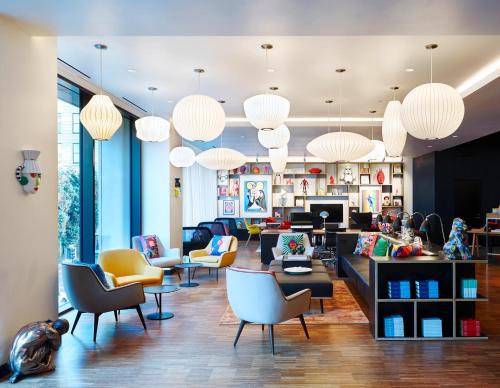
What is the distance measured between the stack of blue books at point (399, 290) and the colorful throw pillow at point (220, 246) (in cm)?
437

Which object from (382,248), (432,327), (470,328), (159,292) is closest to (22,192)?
(159,292)

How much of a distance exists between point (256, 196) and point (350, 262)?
885 centimetres

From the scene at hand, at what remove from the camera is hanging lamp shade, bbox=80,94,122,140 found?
498cm

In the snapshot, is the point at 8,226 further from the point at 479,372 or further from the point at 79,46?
the point at 479,372

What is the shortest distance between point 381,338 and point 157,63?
442 centimetres

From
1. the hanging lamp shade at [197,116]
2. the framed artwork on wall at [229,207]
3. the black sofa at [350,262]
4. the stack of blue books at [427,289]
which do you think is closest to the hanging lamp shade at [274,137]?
the hanging lamp shade at [197,116]

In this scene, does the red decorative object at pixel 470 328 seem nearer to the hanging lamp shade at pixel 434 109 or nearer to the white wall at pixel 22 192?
the hanging lamp shade at pixel 434 109

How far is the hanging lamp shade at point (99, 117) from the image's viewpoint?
4.98 meters

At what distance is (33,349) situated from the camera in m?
3.85

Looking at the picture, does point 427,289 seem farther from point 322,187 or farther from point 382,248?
point 322,187

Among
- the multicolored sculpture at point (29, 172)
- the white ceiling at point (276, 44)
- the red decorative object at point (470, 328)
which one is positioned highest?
the white ceiling at point (276, 44)


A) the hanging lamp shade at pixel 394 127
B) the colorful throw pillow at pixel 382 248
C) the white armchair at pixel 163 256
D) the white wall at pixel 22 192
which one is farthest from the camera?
the white armchair at pixel 163 256

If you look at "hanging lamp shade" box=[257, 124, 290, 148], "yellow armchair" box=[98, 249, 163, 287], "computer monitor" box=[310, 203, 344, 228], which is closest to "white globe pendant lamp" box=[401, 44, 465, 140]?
"hanging lamp shade" box=[257, 124, 290, 148]

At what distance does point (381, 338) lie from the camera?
4805mm
